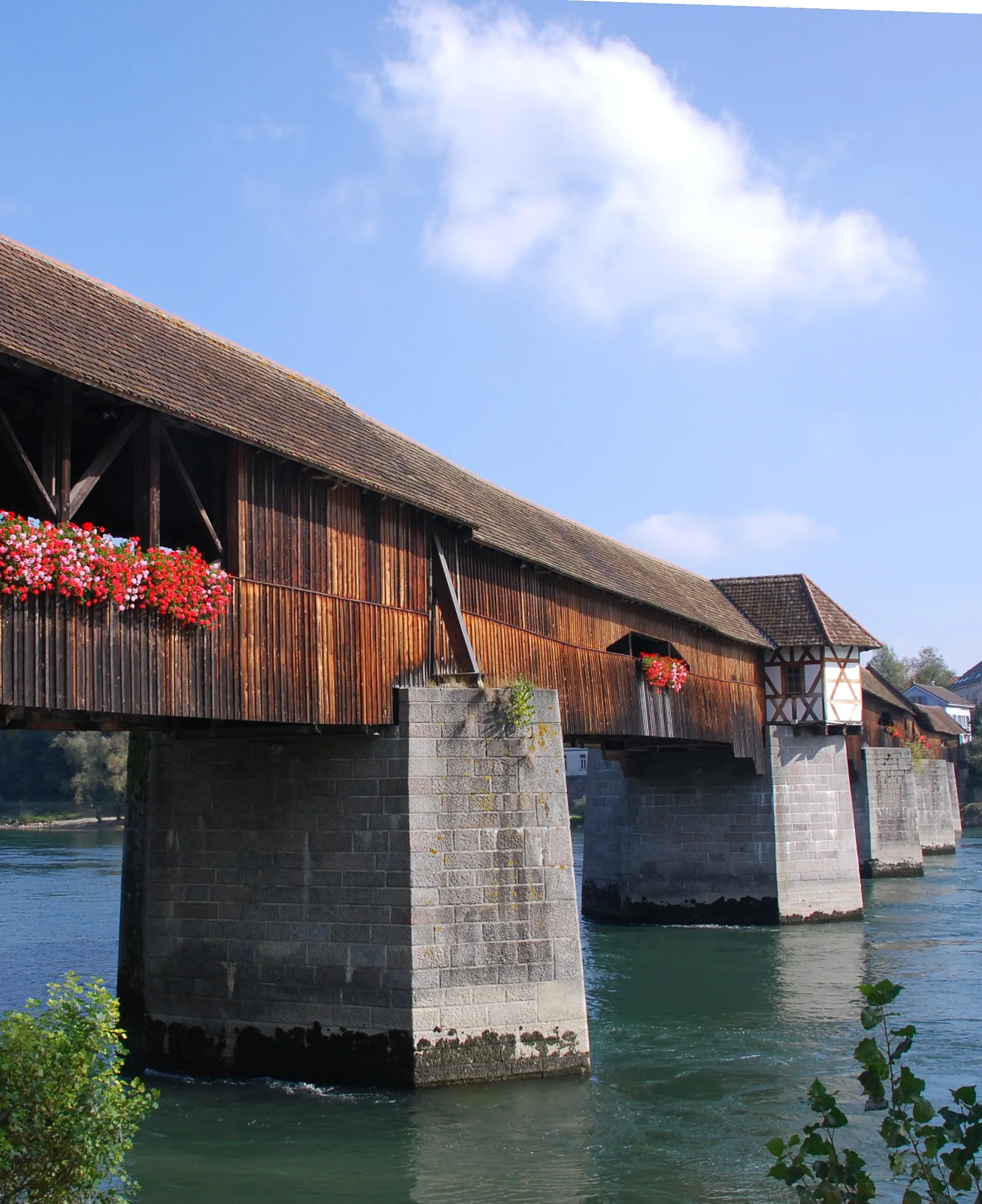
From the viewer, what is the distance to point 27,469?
26.3 feet

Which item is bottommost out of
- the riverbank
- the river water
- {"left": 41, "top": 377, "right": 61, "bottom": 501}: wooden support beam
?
the river water

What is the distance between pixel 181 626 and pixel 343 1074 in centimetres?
419

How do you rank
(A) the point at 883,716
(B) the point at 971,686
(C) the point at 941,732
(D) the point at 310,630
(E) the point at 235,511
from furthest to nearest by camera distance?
(B) the point at 971,686 → (C) the point at 941,732 → (A) the point at 883,716 → (D) the point at 310,630 → (E) the point at 235,511

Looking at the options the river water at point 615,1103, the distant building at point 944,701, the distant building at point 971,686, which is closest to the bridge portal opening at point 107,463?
A: the river water at point 615,1103

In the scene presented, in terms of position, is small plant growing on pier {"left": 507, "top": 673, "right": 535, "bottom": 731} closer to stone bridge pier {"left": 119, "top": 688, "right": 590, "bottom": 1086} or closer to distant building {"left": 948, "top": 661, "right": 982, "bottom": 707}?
stone bridge pier {"left": 119, "top": 688, "right": 590, "bottom": 1086}

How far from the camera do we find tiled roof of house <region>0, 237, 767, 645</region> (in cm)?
862

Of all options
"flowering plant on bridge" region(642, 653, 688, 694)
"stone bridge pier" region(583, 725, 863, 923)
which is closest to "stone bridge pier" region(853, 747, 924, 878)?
"stone bridge pier" region(583, 725, 863, 923)

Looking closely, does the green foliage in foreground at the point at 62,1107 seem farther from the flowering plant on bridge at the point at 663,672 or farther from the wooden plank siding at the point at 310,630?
the flowering plant on bridge at the point at 663,672

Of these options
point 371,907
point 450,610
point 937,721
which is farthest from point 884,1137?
point 937,721

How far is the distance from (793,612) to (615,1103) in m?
14.9

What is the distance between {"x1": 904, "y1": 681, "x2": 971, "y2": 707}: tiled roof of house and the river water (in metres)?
48.8

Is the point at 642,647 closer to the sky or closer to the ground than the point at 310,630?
closer to the sky

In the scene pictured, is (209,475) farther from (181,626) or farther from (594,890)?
(594,890)

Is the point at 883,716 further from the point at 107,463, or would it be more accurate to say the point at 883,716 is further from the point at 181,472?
the point at 107,463
